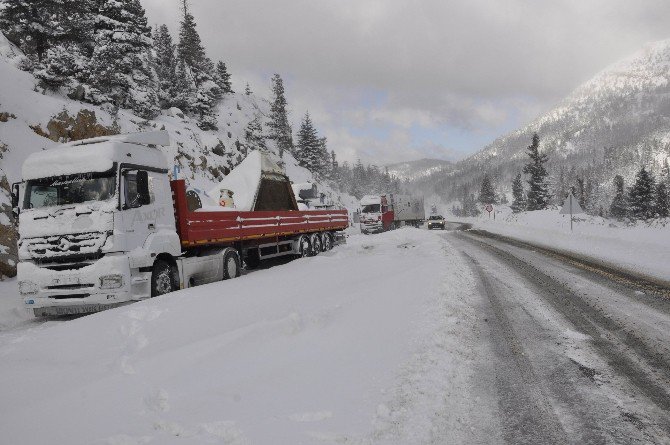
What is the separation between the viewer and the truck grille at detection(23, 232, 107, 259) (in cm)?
842

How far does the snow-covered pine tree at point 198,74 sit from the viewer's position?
45.0 metres

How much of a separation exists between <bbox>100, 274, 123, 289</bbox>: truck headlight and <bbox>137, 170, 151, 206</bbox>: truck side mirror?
1810mm

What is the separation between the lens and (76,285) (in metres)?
8.37

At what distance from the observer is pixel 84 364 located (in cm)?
508

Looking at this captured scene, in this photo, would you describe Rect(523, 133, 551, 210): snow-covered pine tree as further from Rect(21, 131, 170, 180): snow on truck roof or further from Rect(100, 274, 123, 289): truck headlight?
Rect(100, 274, 123, 289): truck headlight

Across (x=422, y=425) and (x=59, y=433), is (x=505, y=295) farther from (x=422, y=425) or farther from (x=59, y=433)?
(x=59, y=433)

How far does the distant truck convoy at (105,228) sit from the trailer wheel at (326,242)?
832 cm

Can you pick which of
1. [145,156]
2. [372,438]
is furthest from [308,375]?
[145,156]

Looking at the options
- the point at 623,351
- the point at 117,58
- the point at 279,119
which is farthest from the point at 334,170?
the point at 623,351

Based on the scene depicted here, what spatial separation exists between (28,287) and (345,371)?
7.41m

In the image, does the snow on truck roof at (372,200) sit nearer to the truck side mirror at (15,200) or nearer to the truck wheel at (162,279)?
the truck wheel at (162,279)

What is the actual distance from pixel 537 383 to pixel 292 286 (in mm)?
5695

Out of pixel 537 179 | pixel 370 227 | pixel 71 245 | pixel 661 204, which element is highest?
pixel 537 179

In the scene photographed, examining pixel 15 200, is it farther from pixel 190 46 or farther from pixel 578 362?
pixel 190 46
